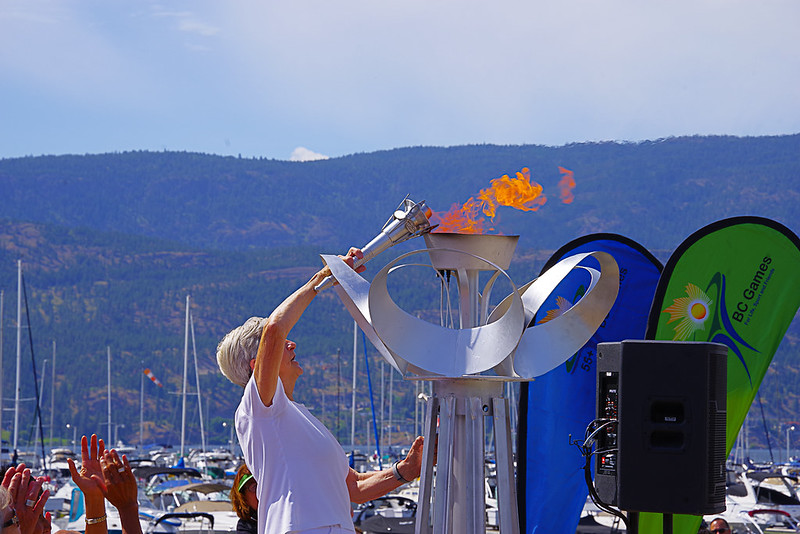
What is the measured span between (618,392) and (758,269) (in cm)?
285

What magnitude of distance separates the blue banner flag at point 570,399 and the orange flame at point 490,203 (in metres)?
0.98

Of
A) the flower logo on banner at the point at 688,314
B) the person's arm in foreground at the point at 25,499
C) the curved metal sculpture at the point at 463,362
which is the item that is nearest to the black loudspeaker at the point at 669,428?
the curved metal sculpture at the point at 463,362

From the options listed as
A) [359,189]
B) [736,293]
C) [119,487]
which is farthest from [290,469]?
[359,189]

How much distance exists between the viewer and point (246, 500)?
4816 millimetres

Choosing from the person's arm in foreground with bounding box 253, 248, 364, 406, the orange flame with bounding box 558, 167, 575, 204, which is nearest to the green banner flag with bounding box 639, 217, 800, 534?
the orange flame with bounding box 558, 167, 575, 204

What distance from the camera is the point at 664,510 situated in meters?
5.23

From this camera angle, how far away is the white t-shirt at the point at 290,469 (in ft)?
13.3

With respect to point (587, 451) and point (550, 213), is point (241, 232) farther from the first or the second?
point (587, 451)

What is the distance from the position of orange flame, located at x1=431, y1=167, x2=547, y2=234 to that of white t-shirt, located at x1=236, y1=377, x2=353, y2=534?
2.77 meters

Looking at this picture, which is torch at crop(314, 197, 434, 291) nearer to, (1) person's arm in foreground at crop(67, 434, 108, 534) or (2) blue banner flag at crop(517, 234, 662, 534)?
(1) person's arm in foreground at crop(67, 434, 108, 534)

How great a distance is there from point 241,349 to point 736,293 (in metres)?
4.62

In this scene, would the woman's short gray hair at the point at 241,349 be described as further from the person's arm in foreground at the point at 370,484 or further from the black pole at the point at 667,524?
the black pole at the point at 667,524

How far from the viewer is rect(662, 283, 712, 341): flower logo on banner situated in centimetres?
771

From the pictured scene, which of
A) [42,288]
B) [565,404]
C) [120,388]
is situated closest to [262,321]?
[565,404]
